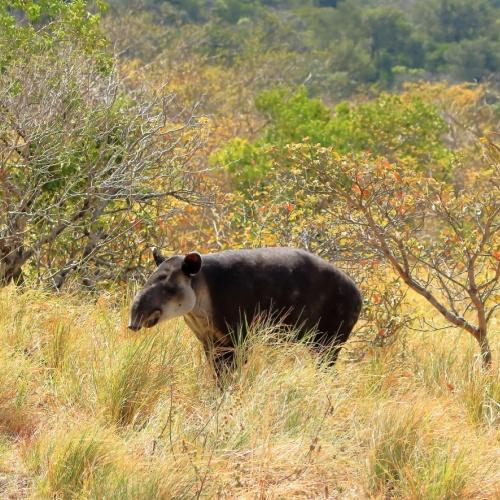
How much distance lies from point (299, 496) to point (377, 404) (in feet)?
4.35

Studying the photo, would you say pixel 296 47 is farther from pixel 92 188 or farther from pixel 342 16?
pixel 92 188

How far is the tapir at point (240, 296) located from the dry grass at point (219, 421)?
0.65 ft

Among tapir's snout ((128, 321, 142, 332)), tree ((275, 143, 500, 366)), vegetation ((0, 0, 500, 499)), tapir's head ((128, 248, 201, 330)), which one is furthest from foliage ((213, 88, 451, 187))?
tapir's snout ((128, 321, 142, 332))

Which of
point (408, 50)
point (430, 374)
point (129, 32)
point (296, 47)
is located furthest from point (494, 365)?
point (408, 50)

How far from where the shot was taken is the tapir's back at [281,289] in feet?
23.7

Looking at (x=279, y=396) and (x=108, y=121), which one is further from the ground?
(x=108, y=121)

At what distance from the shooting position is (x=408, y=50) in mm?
84438

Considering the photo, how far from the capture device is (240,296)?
7.26 m

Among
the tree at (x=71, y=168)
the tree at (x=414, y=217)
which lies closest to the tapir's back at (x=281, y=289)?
the tree at (x=414, y=217)

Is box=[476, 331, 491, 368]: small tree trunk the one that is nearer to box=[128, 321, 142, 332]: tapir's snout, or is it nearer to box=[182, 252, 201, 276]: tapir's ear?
box=[182, 252, 201, 276]: tapir's ear

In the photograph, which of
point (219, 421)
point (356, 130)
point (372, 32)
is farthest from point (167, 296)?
point (372, 32)

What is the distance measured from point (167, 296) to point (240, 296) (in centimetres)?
56

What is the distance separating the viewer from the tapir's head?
6.92m

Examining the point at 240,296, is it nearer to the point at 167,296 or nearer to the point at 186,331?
the point at 167,296
